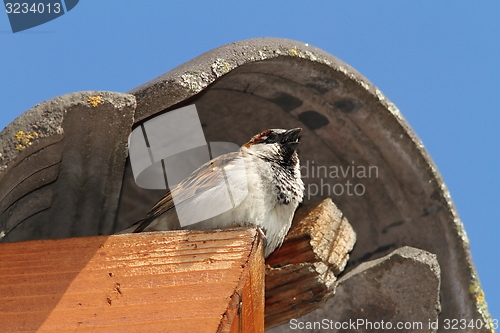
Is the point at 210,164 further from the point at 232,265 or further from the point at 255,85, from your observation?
the point at 232,265

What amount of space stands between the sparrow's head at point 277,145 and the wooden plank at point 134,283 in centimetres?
91

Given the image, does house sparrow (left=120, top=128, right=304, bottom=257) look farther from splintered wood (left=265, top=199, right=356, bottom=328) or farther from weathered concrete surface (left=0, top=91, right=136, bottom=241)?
weathered concrete surface (left=0, top=91, right=136, bottom=241)

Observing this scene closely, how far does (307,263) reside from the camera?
2406mm

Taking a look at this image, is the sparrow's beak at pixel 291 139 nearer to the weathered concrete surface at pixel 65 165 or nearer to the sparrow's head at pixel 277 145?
the sparrow's head at pixel 277 145

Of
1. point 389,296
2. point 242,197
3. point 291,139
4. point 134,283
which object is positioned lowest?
point 134,283

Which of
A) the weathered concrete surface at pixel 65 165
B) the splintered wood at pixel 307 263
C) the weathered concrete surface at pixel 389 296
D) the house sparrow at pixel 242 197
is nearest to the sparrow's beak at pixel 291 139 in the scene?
the house sparrow at pixel 242 197

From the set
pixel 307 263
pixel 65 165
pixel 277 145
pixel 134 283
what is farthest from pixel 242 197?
pixel 134 283

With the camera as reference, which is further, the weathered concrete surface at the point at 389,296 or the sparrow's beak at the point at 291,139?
the sparrow's beak at the point at 291,139

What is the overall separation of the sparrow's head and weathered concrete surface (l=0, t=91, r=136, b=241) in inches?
28.4

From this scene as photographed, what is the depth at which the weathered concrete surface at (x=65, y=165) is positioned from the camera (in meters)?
1.82

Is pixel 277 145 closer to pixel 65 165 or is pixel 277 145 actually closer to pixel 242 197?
pixel 242 197

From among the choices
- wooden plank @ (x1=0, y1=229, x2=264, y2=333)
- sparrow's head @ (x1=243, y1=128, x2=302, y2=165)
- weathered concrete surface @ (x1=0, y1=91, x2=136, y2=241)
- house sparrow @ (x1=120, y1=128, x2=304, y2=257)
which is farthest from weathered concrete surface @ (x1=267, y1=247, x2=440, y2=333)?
weathered concrete surface @ (x1=0, y1=91, x2=136, y2=241)

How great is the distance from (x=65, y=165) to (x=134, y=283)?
0.76 meters

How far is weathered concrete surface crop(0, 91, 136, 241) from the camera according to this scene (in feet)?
5.96
